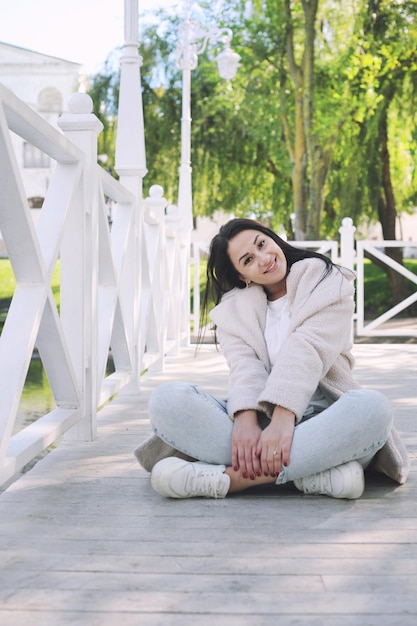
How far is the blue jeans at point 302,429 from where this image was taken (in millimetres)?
2041

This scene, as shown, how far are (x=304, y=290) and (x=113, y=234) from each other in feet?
5.12

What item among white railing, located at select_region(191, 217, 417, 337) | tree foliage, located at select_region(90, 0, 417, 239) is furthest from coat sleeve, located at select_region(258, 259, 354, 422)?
tree foliage, located at select_region(90, 0, 417, 239)

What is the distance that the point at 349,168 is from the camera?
1232cm

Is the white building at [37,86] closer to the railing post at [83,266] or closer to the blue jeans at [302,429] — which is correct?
the railing post at [83,266]

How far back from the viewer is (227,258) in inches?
91.0

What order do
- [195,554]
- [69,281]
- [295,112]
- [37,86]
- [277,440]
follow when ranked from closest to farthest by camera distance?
[195,554]
[277,440]
[69,281]
[295,112]
[37,86]

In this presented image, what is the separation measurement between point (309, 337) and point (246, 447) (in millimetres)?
327

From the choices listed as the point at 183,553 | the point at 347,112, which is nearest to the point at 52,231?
the point at 183,553

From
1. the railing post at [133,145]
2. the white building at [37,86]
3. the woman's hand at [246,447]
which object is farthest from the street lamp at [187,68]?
the white building at [37,86]

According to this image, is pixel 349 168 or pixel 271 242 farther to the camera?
pixel 349 168

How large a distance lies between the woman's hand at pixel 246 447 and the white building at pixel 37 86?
16021 millimetres

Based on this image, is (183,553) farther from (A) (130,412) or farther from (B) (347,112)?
(B) (347,112)

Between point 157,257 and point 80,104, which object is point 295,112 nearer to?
point 157,257

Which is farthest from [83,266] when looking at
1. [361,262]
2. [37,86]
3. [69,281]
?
[37,86]
